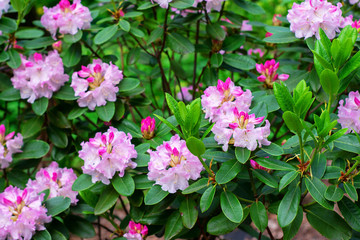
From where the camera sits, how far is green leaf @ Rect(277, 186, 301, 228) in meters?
1.34

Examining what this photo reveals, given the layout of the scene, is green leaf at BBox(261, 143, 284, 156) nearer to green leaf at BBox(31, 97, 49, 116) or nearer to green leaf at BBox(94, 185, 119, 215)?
green leaf at BBox(94, 185, 119, 215)

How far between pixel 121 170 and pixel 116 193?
0.12 meters

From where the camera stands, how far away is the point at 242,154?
52.9 inches

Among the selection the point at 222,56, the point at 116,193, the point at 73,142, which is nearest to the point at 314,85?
the point at 222,56

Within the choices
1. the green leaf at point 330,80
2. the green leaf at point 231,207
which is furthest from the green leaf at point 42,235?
the green leaf at point 330,80

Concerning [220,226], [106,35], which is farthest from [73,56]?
[220,226]

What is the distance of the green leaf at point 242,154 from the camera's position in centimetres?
132

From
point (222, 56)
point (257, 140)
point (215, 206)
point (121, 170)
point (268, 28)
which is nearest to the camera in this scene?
point (257, 140)

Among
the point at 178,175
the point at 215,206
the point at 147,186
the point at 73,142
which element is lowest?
the point at 73,142

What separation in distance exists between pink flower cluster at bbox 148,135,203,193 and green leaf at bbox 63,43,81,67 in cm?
81

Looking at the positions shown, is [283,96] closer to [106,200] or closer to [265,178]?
[265,178]

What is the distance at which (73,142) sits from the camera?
2.12 m

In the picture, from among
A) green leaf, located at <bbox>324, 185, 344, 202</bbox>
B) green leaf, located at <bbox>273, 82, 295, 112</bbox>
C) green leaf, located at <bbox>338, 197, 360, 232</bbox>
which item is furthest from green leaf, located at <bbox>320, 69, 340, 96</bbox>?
green leaf, located at <bbox>338, 197, 360, 232</bbox>

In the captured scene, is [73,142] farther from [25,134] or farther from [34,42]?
[34,42]
